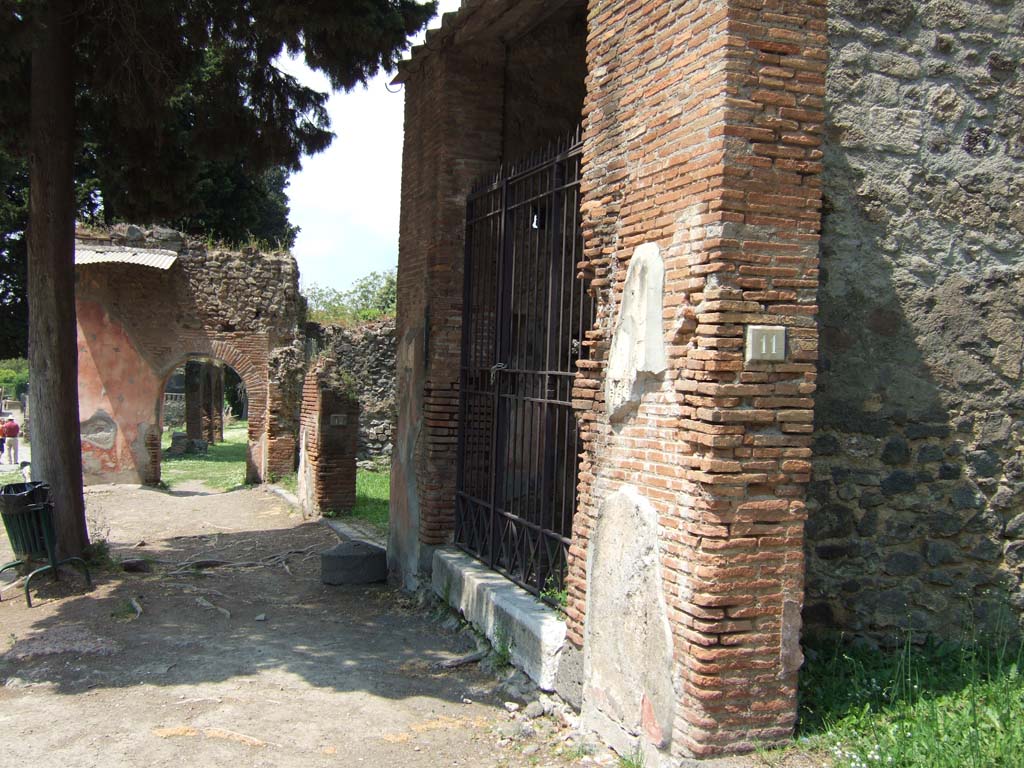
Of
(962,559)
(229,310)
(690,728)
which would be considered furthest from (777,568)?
(229,310)

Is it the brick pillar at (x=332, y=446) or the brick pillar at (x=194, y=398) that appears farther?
the brick pillar at (x=194, y=398)

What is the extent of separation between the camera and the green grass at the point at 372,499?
1173cm

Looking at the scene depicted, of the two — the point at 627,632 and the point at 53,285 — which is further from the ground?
the point at 53,285

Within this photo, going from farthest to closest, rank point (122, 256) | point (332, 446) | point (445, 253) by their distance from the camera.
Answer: point (122, 256) → point (332, 446) → point (445, 253)

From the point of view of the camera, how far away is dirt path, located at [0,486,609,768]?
174 inches

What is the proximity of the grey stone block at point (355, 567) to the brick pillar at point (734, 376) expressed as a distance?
14.7 ft

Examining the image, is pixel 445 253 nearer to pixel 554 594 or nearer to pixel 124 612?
pixel 554 594

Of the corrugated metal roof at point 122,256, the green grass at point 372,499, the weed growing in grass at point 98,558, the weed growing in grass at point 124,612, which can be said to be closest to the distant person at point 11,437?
the corrugated metal roof at point 122,256

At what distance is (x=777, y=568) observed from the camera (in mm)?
3734

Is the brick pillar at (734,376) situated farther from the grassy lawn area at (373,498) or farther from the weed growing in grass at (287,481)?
the weed growing in grass at (287,481)

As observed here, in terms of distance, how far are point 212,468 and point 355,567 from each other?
1269 centimetres

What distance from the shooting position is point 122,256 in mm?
15852

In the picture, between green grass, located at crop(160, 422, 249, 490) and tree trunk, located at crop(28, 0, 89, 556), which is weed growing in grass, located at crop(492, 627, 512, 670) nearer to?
tree trunk, located at crop(28, 0, 89, 556)

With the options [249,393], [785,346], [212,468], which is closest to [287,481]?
[249,393]
